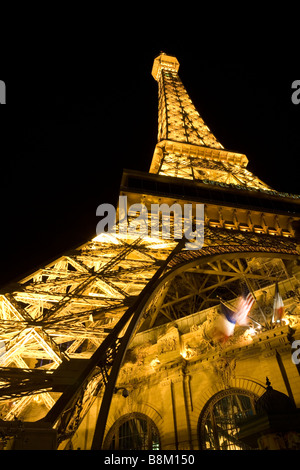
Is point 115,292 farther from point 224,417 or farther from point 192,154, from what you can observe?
point 192,154

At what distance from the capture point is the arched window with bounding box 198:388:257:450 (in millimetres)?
14891

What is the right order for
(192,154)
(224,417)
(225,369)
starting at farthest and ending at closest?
(192,154) < (225,369) < (224,417)

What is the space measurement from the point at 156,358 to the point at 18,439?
1348 centimetres

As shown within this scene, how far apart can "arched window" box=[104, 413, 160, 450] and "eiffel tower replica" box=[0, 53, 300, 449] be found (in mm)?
1277

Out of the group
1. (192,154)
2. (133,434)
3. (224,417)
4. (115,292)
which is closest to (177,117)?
(192,154)

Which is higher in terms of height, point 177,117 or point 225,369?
point 177,117

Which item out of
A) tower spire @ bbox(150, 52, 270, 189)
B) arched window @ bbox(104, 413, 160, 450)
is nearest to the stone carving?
arched window @ bbox(104, 413, 160, 450)

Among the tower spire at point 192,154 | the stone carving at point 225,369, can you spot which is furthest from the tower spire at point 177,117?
the stone carving at point 225,369

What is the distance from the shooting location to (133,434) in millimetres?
16469

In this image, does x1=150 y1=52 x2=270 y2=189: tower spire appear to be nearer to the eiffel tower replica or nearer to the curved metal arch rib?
the eiffel tower replica

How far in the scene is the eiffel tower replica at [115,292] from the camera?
6285 mm

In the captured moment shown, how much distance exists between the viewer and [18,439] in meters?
5.10

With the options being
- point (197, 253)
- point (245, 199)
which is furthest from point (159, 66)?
point (197, 253)

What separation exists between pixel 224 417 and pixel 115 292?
9.74 meters
